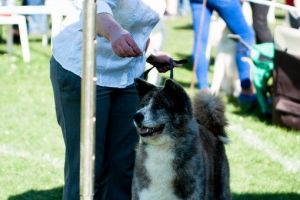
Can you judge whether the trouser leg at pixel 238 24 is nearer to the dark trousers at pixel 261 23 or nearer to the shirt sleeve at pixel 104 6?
the dark trousers at pixel 261 23

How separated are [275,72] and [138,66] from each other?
393 centimetres

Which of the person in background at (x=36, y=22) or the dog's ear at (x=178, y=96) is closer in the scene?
the dog's ear at (x=178, y=96)

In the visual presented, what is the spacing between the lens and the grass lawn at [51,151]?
229 inches

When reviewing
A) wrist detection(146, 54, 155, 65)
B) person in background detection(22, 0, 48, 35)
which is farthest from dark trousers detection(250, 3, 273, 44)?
wrist detection(146, 54, 155, 65)

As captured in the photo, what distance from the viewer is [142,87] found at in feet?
12.9

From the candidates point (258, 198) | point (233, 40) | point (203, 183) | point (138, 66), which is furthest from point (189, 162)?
point (233, 40)

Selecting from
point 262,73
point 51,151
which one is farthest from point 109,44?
point 262,73

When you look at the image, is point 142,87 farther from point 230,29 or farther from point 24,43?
point 24,43

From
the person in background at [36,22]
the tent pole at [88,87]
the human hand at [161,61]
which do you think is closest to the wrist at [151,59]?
the human hand at [161,61]

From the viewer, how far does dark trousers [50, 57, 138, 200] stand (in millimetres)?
3844

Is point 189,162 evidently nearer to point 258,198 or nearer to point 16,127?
point 258,198

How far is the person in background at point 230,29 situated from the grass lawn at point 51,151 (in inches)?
13.4

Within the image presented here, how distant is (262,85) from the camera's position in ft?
27.1

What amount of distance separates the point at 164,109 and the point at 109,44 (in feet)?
1.41
